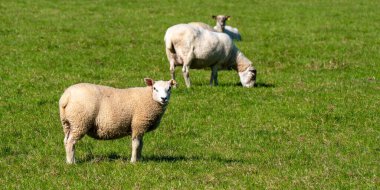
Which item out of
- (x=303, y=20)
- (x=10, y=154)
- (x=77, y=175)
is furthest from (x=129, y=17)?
(x=77, y=175)

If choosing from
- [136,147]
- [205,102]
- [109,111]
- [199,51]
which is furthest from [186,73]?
[109,111]

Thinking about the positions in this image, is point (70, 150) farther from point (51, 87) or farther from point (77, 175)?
point (51, 87)

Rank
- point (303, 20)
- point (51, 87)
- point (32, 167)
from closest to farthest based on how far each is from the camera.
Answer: point (32, 167) → point (51, 87) → point (303, 20)

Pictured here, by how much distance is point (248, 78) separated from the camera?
66.7ft

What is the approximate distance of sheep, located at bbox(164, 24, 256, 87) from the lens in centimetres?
1953

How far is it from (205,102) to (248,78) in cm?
311

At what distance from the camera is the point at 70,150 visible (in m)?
11.3

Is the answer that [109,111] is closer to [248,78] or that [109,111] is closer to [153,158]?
[153,158]

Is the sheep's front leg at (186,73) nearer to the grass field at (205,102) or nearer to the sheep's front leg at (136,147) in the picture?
the grass field at (205,102)

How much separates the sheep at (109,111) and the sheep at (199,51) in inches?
314

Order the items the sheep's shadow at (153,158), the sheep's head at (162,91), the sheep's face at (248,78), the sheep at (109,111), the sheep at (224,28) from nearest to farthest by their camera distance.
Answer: the sheep at (109,111)
the sheep's head at (162,91)
the sheep's shadow at (153,158)
the sheep's face at (248,78)
the sheep at (224,28)

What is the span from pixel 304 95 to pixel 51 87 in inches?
263

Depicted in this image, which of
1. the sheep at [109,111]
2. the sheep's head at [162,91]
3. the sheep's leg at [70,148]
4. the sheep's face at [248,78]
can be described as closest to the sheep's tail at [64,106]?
the sheep at [109,111]

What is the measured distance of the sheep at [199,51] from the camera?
64.1 ft
